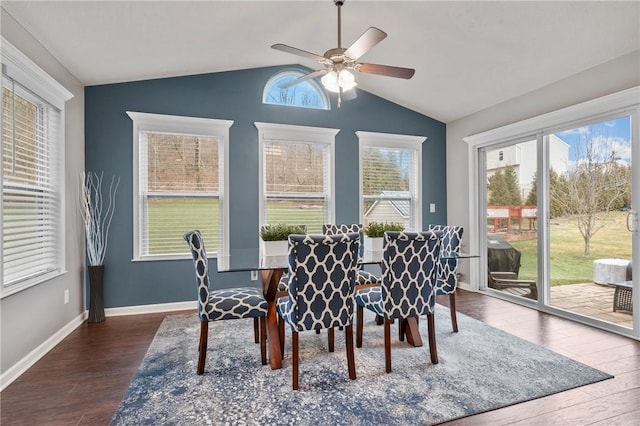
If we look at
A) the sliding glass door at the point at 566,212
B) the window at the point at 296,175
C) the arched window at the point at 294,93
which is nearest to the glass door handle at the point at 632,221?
the sliding glass door at the point at 566,212

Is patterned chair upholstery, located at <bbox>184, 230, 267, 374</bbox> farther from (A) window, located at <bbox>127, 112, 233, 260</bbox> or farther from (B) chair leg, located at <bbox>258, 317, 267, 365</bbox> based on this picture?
(A) window, located at <bbox>127, 112, 233, 260</bbox>

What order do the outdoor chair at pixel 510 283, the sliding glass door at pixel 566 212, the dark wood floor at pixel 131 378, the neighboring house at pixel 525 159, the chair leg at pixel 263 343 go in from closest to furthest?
the dark wood floor at pixel 131 378 → the chair leg at pixel 263 343 → the sliding glass door at pixel 566 212 → the neighboring house at pixel 525 159 → the outdoor chair at pixel 510 283

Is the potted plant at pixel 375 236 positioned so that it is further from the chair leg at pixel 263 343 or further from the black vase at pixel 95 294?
the black vase at pixel 95 294

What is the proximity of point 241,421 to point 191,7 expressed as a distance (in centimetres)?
309

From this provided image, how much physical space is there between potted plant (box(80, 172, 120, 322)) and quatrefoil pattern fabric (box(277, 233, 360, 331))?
252 cm

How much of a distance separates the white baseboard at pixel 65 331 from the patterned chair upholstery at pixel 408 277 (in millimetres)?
2632

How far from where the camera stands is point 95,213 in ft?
12.1

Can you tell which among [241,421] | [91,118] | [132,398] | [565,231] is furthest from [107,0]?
[565,231]

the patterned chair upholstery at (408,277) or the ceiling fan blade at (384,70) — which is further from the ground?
the ceiling fan blade at (384,70)

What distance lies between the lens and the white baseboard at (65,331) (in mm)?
2332

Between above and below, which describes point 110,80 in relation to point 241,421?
above

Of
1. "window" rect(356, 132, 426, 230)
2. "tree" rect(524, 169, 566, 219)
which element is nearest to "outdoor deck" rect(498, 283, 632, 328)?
"tree" rect(524, 169, 566, 219)

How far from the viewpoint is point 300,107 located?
452 cm

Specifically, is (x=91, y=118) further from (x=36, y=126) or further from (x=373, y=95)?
(x=373, y=95)
